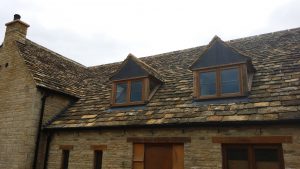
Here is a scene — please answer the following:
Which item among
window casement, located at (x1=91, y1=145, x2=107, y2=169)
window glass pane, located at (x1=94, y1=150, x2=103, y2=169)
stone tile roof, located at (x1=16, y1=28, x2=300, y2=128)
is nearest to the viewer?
stone tile roof, located at (x1=16, y1=28, x2=300, y2=128)

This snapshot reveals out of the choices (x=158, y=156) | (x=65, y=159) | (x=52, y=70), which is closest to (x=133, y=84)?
(x=158, y=156)

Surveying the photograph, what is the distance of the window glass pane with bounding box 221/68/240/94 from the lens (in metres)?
10.1

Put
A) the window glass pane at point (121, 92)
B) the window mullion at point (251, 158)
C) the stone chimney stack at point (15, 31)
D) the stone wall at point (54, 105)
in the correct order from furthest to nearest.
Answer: the stone chimney stack at point (15, 31) → the stone wall at point (54, 105) → the window glass pane at point (121, 92) → the window mullion at point (251, 158)

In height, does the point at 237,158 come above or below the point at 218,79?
below

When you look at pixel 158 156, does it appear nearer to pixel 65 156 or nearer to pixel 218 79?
pixel 218 79

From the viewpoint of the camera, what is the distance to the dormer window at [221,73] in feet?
33.2

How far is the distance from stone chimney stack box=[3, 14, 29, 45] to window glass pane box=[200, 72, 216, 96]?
422 inches

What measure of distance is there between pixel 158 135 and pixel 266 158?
3.68m

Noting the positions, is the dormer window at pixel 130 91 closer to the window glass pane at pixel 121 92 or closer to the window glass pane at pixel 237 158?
the window glass pane at pixel 121 92

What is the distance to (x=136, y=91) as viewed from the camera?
41.0ft

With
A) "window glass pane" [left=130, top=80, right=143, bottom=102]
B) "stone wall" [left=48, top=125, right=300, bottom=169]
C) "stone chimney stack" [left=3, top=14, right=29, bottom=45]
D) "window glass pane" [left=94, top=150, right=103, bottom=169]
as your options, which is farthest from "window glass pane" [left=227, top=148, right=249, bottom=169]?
"stone chimney stack" [left=3, top=14, right=29, bottom=45]

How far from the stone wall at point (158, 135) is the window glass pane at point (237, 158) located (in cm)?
32

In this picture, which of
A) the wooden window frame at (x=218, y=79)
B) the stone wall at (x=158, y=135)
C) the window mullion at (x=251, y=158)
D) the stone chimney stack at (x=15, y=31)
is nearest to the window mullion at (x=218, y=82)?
the wooden window frame at (x=218, y=79)

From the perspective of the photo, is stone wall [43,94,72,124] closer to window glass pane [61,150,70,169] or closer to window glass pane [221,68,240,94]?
window glass pane [61,150,70,169]
